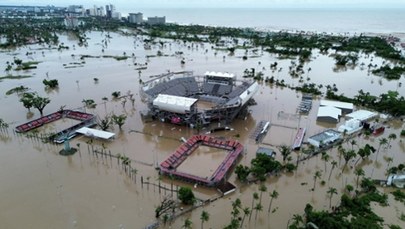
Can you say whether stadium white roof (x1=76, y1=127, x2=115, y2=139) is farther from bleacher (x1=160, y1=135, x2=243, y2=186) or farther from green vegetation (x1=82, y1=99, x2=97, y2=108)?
green vegetation (x1=82, y1=99, x2=97, y2=108)

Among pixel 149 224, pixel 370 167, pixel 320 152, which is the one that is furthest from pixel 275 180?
pixel 149 224

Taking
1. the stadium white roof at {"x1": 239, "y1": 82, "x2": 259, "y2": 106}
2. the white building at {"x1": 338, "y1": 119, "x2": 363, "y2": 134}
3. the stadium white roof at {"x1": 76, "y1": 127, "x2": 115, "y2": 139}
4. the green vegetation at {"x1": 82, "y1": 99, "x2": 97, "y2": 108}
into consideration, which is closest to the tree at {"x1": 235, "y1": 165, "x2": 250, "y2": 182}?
the stadium white roof at {"x1": 239, "y1": 82, "x2": 259, "y2": 106}

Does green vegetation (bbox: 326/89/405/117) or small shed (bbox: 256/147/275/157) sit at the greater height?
green vegetation (bbox: 326/89/405/117)

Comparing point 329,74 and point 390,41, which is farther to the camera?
point 390,41

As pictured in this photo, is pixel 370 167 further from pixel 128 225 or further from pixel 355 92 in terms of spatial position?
pixel 355 92

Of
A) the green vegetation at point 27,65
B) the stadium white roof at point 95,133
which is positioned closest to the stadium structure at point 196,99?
the stadium white roof at point 95,133

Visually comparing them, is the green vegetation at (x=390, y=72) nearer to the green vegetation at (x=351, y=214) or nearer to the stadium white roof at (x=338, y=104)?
the stadium white roof at (x=338, y=104)
